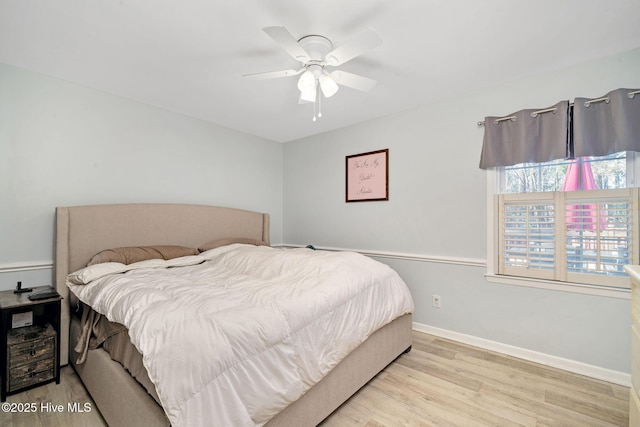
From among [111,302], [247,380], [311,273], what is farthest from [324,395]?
[111,302]

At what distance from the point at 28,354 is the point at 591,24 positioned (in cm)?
413

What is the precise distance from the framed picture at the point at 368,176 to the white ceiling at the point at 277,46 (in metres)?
0.75

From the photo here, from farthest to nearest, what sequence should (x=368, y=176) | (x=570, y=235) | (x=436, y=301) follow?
1. (x=368, y=176)
2. (x=436, y=301)
3. (x=570, y=235)

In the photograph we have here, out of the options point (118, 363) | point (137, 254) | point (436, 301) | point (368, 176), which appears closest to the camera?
point (118, 363)

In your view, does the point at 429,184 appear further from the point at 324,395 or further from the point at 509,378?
the point at 324,395

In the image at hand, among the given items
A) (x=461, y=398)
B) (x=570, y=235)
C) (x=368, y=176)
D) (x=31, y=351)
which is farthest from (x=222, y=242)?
(x=570, y=235)

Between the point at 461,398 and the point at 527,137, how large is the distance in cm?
203

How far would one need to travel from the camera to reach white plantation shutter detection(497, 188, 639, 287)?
2.05 metres

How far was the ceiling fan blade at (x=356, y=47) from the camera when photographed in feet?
4.95

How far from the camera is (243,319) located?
132 cm

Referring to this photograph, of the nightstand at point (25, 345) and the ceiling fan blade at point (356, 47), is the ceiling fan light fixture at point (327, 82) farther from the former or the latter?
the nightstand at point (25, 345)

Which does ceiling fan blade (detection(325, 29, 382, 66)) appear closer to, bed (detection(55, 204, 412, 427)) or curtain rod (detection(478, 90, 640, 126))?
curtain rod (detection(478, 90, 640, 126))

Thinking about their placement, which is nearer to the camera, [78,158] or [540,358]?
Result: [540,358]

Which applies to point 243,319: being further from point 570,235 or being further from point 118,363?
point 570,235
